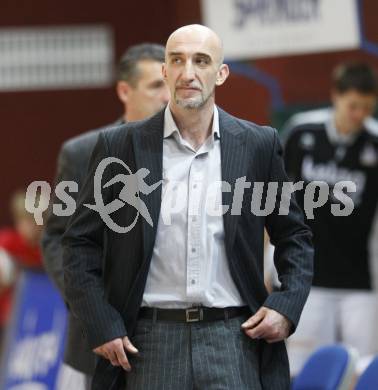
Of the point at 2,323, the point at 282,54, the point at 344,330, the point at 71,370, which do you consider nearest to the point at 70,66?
the point at 2,323

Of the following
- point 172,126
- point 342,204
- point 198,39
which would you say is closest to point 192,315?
point 172,126

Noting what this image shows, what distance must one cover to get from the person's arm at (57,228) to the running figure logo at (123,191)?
1105 mm

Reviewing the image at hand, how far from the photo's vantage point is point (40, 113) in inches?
447

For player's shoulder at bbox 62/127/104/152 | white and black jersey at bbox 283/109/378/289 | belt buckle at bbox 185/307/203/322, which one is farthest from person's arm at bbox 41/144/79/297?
white and black jersey at bbox 283/109/378/289

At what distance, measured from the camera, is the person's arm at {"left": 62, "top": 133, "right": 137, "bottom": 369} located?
3682 mm

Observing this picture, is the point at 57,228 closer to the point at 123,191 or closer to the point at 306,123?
the point at 123,191

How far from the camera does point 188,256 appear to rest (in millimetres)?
3689

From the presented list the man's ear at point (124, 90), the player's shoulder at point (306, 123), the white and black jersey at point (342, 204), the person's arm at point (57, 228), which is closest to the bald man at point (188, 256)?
the person's arm at point (57, 228)

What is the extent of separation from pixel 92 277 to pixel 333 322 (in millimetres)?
3674

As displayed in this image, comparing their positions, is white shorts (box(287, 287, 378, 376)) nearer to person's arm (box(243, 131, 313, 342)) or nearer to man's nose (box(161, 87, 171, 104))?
man's nose (box(161, 87, 171, 104))

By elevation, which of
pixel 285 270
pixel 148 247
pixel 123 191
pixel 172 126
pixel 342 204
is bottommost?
pixel 342 204

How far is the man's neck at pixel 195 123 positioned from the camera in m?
3.81

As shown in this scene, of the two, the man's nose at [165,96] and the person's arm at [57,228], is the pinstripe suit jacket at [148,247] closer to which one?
the person's arm at [57,228]

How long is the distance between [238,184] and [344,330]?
350 cm
